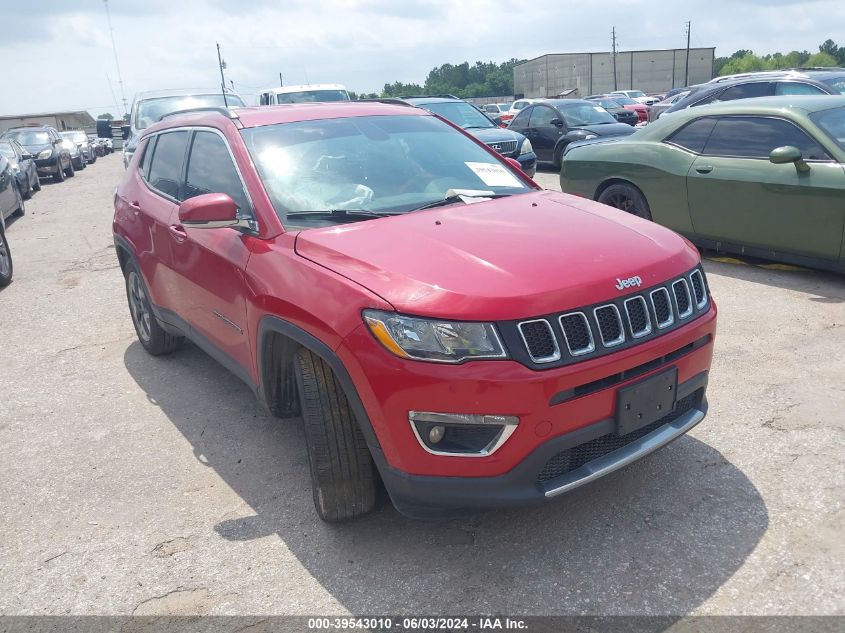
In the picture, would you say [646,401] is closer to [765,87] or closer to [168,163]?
[168,163]

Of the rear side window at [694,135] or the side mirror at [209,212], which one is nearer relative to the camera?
the side mirror at [209,212]

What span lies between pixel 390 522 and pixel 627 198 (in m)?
5.34

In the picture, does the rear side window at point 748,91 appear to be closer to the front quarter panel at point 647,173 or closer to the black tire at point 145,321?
the front quarter panel at point 647,173

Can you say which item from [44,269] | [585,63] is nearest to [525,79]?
[585,63]

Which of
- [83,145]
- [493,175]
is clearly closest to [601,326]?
[493,175]

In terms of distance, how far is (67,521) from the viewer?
11.2 feet

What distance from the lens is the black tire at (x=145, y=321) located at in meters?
5.25

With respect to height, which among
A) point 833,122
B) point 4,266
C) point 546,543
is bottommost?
point 546,543

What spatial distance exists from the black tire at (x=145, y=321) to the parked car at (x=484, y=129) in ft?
23.2

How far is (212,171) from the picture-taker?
3965 millimetres

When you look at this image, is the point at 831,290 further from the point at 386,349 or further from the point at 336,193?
the point at 386,349

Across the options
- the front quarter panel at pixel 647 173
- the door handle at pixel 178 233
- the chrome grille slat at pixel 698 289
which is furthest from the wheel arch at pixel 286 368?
the front quarter panel at pixel 647 173

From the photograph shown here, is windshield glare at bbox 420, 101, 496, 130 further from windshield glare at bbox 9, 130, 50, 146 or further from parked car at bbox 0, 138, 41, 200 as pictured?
windshield glare at bbox 9, 130, 50, 146

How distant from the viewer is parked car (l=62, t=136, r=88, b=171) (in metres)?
25.2
